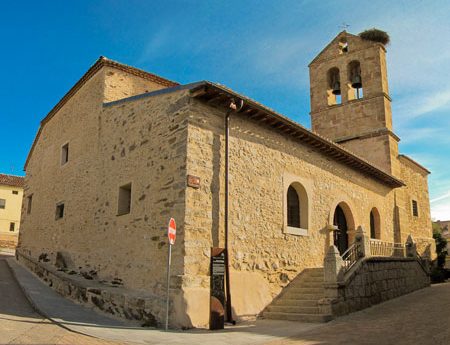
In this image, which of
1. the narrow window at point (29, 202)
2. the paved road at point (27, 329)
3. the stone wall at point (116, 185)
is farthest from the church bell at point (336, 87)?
the paved road at point (27, 329)

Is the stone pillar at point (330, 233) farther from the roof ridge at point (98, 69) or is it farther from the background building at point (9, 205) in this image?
the background building at point (9, 205)

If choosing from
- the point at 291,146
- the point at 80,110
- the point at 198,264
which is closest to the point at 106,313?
the point at 198,264

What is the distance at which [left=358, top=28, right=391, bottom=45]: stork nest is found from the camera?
1936 centimetres

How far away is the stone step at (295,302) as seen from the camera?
1004 centimetres

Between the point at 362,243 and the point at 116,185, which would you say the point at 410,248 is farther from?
the point at 116,185

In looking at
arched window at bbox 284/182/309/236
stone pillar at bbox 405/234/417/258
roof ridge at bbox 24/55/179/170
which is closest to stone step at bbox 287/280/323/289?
arched window at bbox 284/182/309/236

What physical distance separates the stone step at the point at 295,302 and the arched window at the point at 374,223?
756 cm

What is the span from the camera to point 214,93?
381 inches

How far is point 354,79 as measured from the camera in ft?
64.5

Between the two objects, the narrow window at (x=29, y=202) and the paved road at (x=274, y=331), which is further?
the narrow window at (x=29, y=202)

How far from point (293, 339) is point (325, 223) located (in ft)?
20.3

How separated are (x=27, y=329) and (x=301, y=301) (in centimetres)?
611

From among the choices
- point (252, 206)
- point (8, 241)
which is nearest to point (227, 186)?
point (252, 206)

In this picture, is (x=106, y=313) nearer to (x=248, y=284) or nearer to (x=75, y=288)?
(x=75, y=288)
